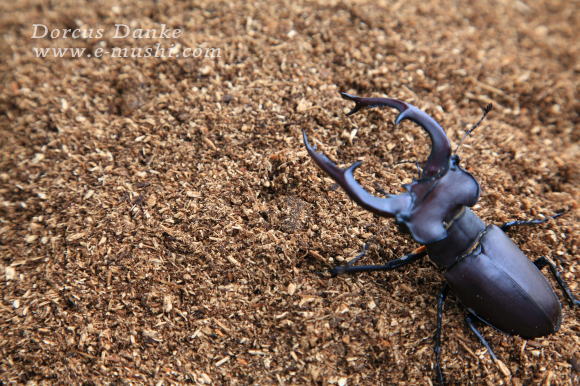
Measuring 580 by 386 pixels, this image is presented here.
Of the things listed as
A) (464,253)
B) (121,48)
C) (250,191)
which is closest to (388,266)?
(464,253)

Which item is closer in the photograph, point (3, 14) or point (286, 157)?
point (286, 157)

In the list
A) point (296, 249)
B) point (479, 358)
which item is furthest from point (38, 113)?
point (479, 358)

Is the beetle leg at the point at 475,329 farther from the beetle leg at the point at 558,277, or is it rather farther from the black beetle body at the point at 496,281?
the beetle leg at the point at 558,277

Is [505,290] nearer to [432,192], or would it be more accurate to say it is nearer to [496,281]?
[496,281]

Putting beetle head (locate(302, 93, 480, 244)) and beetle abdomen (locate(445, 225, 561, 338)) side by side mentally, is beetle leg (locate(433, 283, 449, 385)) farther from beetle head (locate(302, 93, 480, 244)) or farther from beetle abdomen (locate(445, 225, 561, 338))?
beetle head (locate(302, 93, 480, 244))

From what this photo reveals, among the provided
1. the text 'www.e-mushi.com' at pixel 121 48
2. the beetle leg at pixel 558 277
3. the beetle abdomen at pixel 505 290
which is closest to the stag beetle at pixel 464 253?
the beetle abdomen at pixel 505 290

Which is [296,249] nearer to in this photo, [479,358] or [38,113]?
[479,358]
